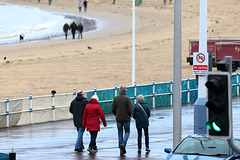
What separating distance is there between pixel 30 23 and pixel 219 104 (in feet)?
240

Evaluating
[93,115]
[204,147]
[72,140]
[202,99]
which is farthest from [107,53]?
[204,147]

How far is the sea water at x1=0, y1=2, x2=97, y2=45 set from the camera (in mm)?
70062

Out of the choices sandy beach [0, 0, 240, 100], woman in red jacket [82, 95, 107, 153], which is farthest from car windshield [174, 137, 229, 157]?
sandy beach [0, 0, 240, 100]

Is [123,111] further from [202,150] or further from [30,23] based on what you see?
[30,23]

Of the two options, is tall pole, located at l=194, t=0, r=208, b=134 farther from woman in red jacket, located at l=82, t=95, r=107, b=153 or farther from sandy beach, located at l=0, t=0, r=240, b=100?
sandy beach, located at l=0, t=0, r=240, b=100

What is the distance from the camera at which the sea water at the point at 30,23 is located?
70.1 metres

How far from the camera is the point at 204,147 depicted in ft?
42.9

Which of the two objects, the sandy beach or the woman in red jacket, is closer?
the woman in red jacket

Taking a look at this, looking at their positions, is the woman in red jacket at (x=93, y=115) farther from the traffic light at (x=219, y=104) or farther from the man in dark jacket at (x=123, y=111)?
the traffic light at (x=219, y=104)

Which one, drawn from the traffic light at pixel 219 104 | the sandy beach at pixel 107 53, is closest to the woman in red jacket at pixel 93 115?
the traffic light at pixel 219 104

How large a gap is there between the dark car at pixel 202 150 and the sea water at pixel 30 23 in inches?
2134

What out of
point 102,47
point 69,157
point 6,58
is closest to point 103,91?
point 69,157

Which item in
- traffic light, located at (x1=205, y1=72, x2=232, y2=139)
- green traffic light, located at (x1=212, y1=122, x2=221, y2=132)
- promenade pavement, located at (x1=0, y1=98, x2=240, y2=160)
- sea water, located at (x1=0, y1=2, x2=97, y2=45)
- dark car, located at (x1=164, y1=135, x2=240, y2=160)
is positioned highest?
sea water, located at (x1=0, y1=2, x2=97, y2=45)

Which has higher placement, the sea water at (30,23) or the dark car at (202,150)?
the sea water at (30,23)
